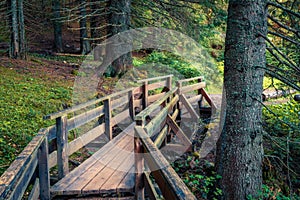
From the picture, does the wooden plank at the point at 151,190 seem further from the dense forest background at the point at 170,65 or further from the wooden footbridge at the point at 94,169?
the dense forest background at the point at 170,65

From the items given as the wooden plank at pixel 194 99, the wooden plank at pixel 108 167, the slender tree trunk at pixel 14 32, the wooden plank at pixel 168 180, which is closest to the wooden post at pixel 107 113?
the wooden plank at pixel 108 167

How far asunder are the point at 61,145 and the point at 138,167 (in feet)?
4.18

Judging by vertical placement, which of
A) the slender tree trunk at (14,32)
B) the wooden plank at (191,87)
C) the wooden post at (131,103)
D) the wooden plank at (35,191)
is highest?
the slender tree trunk at (14,32)

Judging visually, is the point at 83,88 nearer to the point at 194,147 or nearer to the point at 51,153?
the point at 194,147

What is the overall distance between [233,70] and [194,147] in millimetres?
3374

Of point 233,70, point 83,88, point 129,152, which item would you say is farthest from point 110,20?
point 233,70

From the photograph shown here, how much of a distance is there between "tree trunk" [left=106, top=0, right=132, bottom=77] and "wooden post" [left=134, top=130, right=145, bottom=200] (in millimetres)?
8054

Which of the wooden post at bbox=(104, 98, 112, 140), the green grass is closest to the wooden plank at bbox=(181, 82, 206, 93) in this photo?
the wooden post at bbox=(104, 98, 112, 140)

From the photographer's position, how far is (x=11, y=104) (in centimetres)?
815

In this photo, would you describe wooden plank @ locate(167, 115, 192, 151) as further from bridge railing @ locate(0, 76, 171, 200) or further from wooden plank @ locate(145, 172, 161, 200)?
wooden plank @ locate(145, 172, 161, 200)

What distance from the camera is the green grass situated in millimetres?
6101

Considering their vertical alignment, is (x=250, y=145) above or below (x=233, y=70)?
below

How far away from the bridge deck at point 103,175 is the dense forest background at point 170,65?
131cm

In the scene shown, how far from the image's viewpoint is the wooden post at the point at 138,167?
12.3 feet
